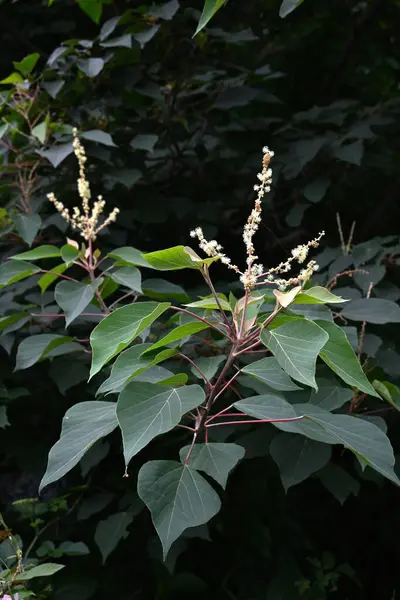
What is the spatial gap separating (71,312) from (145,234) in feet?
3.67

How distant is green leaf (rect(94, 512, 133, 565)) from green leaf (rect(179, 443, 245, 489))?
0.75 m

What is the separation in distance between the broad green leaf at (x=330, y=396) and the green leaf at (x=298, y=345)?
0.44 meters

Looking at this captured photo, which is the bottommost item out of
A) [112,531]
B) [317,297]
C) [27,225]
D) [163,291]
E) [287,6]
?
[112,531]

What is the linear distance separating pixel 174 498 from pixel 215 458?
14cm

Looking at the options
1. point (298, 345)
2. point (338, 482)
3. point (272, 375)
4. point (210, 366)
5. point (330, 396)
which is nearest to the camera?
point (298, 345)

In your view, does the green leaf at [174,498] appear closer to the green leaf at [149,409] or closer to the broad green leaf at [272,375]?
the green leaf at [149,409]

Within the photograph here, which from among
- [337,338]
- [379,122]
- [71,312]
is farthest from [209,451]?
[379,122]

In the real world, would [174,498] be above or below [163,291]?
above

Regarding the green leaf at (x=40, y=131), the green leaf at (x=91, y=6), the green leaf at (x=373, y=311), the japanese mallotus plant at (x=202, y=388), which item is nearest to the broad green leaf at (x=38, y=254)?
the green leaf at (x=40, y=131)

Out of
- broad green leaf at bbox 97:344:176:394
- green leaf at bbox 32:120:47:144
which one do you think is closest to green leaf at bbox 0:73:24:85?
green leaf at bbox 32:120:47:144

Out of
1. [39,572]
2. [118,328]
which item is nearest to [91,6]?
[118,328]

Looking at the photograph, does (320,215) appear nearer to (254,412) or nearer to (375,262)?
(375,262)

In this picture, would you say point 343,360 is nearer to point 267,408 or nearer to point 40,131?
point 267,408

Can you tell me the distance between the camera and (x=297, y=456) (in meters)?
1.66
